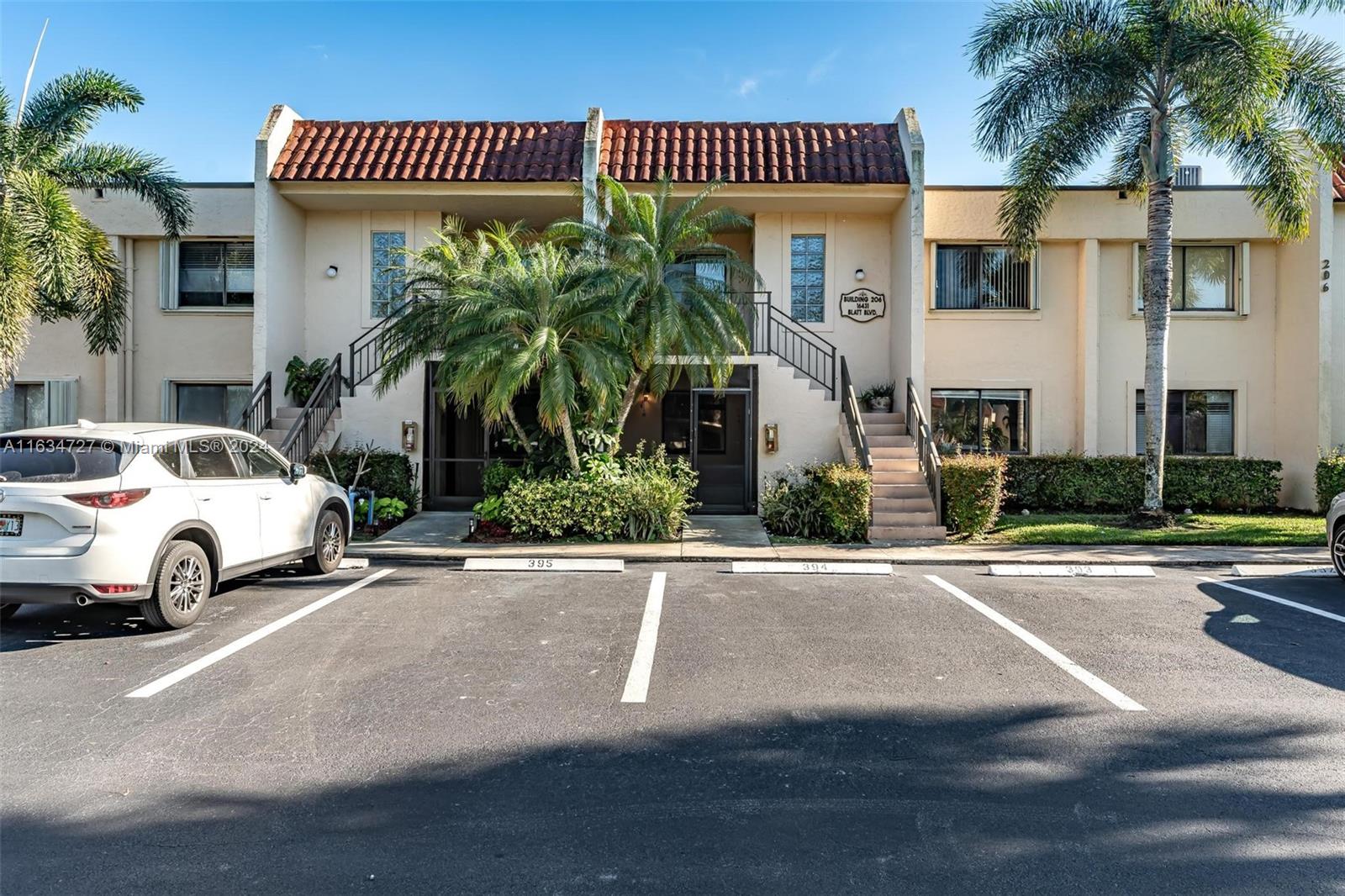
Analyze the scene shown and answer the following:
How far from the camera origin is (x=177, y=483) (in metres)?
6.49

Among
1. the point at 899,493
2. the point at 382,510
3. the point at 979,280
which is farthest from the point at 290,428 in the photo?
the point at 979,280

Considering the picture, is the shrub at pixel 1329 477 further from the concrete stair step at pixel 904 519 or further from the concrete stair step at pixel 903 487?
the concrete stair step at pixel 904 519

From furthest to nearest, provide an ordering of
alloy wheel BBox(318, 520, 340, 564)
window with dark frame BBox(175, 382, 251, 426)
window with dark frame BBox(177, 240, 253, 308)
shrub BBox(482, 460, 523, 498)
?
1. window with dark frame BBox(175, 382, 251, 426)
2. window with dark frame BBox(177, 240, 253, 308)
3. shrub BBox(482, 460, 523, 498)
4. alloy wheel BBox(318, 520, 340, 564)

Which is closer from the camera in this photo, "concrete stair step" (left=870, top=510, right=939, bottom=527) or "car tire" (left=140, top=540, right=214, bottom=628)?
"car tire" (left=140, top=540, right=214, bottom=628)

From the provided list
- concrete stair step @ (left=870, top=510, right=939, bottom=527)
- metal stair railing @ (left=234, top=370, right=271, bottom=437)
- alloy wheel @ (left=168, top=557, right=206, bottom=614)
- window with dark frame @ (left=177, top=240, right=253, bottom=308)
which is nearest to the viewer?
alloy wheel @ (left=168, top=557, right=206, bottom=614)

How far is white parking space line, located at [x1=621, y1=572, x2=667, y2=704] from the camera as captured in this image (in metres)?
5.08

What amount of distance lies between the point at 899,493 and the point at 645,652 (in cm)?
730

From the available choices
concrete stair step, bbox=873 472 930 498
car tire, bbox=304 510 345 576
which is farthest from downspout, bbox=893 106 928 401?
car tire, bbox=304 510 345 576

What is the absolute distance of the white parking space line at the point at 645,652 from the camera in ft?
16.7

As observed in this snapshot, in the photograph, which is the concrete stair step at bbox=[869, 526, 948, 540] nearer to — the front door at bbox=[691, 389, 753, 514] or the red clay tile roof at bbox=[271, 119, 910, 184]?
the front door at bbox=[691, 389, 753, 514]

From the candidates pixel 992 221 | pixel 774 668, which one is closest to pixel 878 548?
pixel 774 668

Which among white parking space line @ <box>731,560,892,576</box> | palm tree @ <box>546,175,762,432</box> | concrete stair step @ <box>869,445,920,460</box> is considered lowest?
white parking space line @ <box>731,560,892,576</box>

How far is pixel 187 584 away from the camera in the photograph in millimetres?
6504

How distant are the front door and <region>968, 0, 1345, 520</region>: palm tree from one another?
6.35 meters
